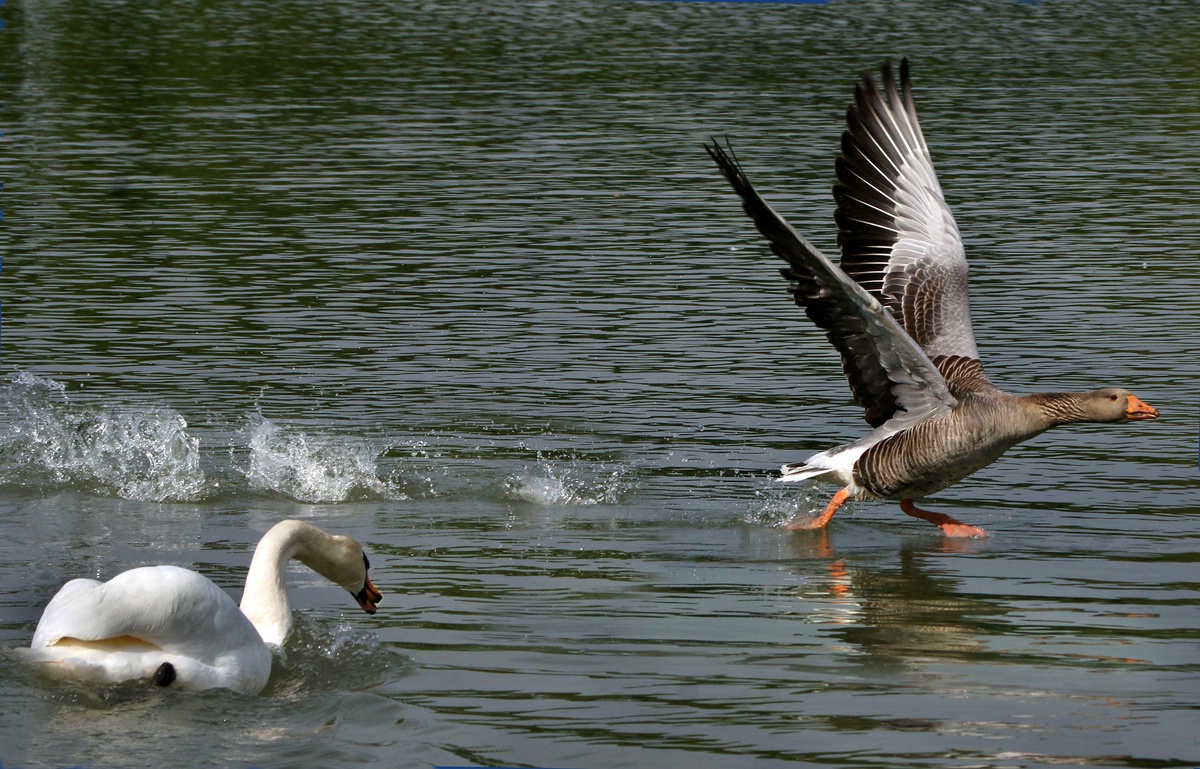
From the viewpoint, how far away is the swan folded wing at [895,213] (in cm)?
1055

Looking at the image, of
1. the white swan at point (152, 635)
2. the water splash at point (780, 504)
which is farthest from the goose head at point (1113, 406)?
the white swan at point (152, 635)

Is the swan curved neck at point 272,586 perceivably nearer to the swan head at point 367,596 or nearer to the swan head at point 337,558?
the swan head at point 337,558

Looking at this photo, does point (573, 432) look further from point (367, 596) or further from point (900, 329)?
point (367, 596)

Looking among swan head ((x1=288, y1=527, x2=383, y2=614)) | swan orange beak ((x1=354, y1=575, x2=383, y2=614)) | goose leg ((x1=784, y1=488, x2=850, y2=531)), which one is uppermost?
swan head ((x1=288, y1=527, x2=383, y2=614))

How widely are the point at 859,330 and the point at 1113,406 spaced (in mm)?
1458

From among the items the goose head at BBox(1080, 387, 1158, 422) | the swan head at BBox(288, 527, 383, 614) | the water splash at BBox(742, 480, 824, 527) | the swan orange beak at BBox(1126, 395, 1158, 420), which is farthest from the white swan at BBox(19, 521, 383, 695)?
the swan orange beak at BBox(1126, 395, 1158, 420)

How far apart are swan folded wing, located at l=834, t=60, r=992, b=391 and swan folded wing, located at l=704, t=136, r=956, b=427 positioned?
84 centimetres

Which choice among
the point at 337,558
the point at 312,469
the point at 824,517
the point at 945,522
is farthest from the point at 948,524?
the point at 337,558

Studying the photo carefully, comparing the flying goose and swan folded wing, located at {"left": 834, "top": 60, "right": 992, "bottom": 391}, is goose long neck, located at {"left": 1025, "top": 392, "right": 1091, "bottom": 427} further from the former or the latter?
swan folded wing, located at {"left": 834, "top": 60, "right": 992, "bottom": 391}

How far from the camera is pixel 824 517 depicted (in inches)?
384

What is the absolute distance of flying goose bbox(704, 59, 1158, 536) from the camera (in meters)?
8.90

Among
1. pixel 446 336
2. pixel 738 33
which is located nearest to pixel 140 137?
pixel 446 336

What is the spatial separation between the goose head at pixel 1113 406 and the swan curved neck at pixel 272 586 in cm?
441

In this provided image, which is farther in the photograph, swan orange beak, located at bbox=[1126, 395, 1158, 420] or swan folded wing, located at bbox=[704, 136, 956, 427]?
swan orange beak, located at bbox=[1126, 395, 1158, 420]
